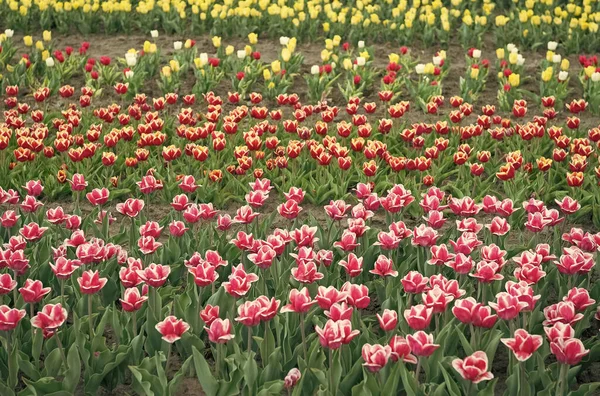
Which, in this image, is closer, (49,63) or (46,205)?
(46,205)

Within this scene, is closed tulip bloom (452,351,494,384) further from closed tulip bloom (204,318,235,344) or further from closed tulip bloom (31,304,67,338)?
closed tulip bloom (31,304,67,338)

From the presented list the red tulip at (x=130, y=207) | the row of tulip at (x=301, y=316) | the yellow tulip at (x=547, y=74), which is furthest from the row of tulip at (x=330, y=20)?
the red tulip at (x=130, y=207)

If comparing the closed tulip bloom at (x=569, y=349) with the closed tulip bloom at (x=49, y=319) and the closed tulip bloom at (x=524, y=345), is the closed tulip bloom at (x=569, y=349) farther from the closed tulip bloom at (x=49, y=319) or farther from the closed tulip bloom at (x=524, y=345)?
the closed tulip bloom at (x=49, y=319)

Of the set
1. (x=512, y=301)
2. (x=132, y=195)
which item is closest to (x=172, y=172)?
(x=132, y=195)

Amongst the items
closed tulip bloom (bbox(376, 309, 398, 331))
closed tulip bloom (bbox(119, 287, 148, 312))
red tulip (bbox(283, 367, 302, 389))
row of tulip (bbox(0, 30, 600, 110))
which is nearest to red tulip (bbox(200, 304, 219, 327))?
closed tulip bloom (bbox(119, 287, 148, 312))

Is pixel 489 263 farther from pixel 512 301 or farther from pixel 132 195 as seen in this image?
pixel 132 195

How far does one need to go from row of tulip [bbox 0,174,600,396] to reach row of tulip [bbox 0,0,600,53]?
6.31 metres

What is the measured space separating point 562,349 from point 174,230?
2.19m

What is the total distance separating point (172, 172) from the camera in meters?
6.20

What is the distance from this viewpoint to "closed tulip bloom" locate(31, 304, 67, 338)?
133 inches

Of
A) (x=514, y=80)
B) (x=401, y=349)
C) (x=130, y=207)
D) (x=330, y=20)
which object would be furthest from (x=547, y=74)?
(x=401, y=349)

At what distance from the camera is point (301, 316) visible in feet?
11.4

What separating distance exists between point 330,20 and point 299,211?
6.84 m

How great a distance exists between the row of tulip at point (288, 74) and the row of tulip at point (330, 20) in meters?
1.00
